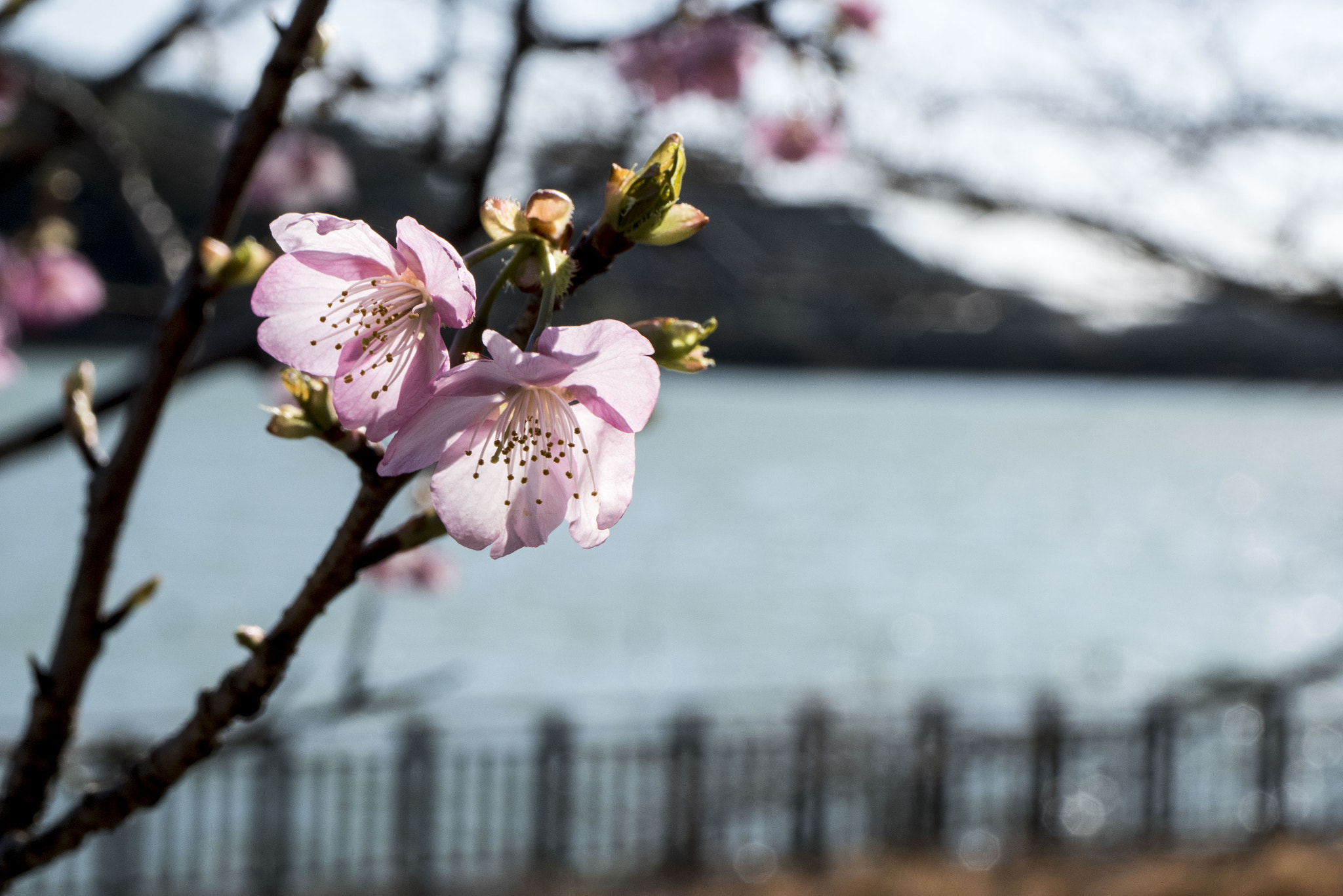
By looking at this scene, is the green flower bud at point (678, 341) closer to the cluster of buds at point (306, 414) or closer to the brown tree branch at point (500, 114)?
the cluster of buds at point (306, 414)

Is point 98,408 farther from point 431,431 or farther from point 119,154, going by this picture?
point 431,431

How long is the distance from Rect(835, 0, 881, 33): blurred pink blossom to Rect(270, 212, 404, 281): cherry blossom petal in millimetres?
1915

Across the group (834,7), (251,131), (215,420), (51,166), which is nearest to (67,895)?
(51,166)

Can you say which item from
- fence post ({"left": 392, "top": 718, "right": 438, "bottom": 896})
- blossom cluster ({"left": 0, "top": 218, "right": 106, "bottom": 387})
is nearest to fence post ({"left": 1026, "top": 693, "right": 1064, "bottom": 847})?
fence post ({"left": 392, "top": 718, "right": 438, "bottom": 896})

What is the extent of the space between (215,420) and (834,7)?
52.9 m

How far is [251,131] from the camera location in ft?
2.87

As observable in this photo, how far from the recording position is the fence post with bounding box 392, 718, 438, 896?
8.64 metres

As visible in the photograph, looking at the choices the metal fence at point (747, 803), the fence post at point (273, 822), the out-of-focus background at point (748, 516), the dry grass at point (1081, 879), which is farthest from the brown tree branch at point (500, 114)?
the fence post at point (273, 822)

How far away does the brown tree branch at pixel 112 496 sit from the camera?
822 mm

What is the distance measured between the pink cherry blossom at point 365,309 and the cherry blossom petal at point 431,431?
0.01 metres

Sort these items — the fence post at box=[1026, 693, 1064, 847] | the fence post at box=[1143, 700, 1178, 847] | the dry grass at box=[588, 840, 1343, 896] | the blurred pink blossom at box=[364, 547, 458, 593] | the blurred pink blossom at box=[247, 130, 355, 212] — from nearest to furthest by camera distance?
the blurred pink blossom at box=[247, 130, 355, 212], the blurred pink blossom at box=[364, 547, 458, 593], the dry grass at box=[588, 840, 1343, 896], the fence post at box=[1026, 693, 1064, 847], the fence post at box=[1143, 700, 1178, 847]

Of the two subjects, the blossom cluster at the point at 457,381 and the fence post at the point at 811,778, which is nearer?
the blossom cluster at the point at 457,381

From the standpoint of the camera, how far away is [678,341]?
66 cm

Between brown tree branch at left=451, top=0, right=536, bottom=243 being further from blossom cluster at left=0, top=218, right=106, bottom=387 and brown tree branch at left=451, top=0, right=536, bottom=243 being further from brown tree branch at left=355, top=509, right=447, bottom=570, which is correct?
blossom cluster at left=0, top=218, right=106, bottom=387
